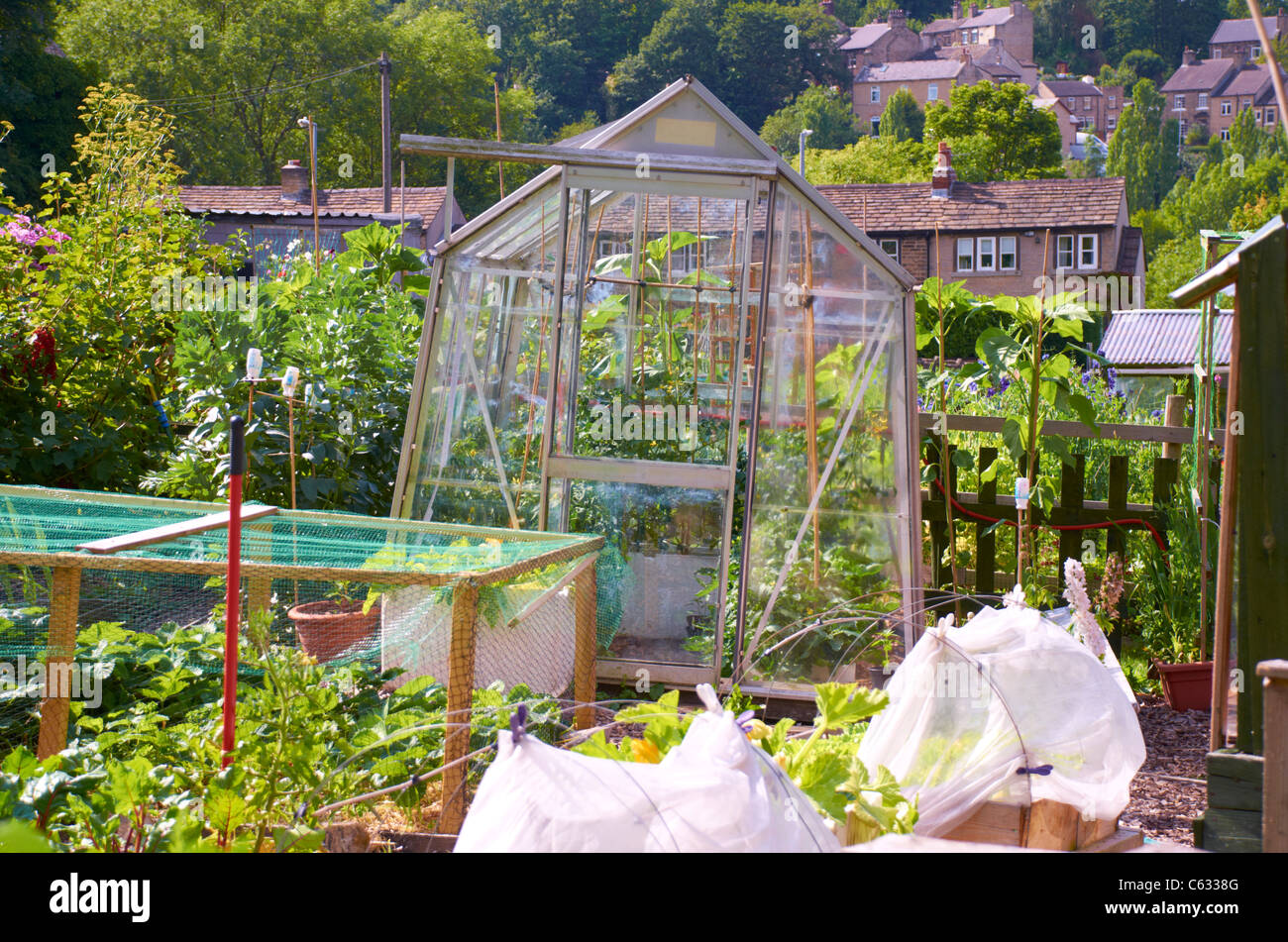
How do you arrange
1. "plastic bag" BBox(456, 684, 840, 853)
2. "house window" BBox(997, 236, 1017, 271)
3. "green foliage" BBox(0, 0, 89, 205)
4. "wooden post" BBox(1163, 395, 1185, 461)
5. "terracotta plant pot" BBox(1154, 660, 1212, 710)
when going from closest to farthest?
"plastic bag" BBox(456, 684, 840, 853), "terracotta plant pot" BBox(1154, 660, 1212, 710), "wooden post" BBox(1163, 395, 1185, 461), "green foliage" BBox(0, 0, 89, 205), "house window" BBox(997, 236, 1017, 271)

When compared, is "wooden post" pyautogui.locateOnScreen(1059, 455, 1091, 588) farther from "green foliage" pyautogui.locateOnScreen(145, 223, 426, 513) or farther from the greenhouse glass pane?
"green foliage" pyautogui.locateOnScreen(145, 223, 426, 513)

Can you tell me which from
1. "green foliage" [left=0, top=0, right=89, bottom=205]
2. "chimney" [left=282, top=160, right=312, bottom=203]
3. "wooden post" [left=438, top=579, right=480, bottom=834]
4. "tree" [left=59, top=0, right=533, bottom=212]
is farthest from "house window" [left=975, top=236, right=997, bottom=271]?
"wooden post" [left=438, top=579, right=480, bottom=834]

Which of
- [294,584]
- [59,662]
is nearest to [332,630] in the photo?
[294,584]

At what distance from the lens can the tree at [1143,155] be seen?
209 feet

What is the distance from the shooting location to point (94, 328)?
7453 millimetres

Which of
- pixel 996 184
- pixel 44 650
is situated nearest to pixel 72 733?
pixel 44 650

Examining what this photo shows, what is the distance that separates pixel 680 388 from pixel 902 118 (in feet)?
236

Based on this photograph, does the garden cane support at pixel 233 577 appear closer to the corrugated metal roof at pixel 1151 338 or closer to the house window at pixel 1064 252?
the corrugated metal roof at pixel 1151 338

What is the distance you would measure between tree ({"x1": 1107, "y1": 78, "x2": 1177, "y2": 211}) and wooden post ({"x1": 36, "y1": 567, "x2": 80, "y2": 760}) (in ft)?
216

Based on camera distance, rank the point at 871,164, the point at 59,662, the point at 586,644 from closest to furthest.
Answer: the point at 59,662 < the point at 586,644 < the point at 871,164

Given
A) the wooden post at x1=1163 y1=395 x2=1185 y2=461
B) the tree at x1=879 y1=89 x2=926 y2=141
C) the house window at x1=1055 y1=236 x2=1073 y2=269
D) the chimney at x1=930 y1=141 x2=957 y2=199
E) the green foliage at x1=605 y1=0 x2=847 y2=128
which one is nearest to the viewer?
the wooden post at x1=1163 y1=395 x2=1185 y2=461

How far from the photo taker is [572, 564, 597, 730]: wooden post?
4375 mm

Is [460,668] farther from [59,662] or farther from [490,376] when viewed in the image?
[490,376]

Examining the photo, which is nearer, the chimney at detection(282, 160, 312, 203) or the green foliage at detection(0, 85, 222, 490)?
the green foliage at detection(0, 85, 222, 490)
